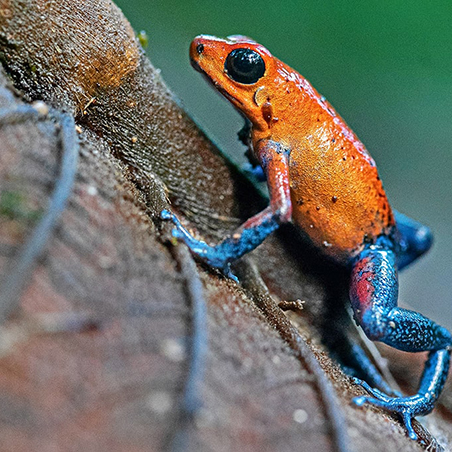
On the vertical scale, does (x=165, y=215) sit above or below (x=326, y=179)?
below

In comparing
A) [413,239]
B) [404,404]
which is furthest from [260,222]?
[413,239]

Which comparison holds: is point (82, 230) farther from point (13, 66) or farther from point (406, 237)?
point (406, 237)

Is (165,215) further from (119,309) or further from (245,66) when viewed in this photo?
(245,66)

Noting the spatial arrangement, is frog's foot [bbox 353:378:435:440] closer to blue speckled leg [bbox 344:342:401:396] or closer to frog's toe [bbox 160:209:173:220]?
blue speckled leg [bbox 344:342:401:396]

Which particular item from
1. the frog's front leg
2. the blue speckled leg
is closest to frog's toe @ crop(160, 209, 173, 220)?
the frog's front leg

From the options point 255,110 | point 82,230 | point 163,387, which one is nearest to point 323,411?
point 163,387

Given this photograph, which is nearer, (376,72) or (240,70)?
(240,70)

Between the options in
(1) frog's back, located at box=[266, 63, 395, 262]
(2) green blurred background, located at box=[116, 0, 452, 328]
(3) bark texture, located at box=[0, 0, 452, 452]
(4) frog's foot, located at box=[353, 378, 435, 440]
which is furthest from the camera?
(2) green blurred background, located at box=[116, 0, 452, 328]
